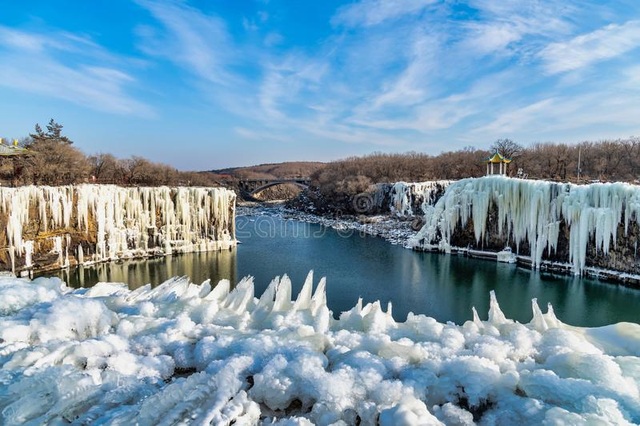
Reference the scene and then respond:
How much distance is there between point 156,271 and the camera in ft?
56.0

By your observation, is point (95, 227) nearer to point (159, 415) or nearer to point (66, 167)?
point (66, 167)

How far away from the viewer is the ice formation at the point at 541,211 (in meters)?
15.9

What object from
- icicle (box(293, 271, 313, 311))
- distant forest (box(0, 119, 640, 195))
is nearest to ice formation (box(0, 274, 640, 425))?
icicle (box(293, 271, 313, 311))

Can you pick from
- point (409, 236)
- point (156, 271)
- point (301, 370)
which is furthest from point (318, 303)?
point (409, 236)

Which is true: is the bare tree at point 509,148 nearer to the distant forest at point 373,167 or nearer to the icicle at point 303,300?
the distant forest at point 373,167

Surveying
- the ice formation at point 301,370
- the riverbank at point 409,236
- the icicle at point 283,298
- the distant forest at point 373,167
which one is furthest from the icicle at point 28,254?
the riverbank at point 409,236

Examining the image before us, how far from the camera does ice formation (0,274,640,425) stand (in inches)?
107

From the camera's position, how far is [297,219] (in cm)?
4181

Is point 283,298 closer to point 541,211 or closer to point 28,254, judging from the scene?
point 28,254

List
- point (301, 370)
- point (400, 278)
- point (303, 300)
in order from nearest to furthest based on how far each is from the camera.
Answer: point (301, 370)
point (303, 300)
point (400, 278)

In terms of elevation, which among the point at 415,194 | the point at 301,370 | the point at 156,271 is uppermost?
the point at 415,194

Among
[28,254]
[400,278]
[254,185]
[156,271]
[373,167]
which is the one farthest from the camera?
[254,185]

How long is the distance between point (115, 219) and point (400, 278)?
14.8 m

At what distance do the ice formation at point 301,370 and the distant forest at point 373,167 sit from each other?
20.8m
